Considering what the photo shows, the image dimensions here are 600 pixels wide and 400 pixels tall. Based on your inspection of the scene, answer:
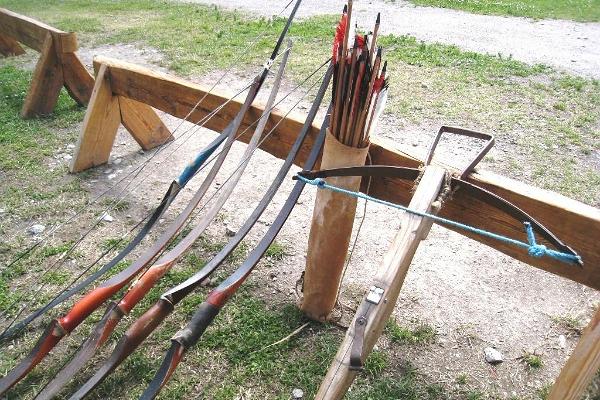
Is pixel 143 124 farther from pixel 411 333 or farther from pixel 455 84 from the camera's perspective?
pixel 455 84

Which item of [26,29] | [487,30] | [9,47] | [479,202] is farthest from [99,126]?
[487,30]

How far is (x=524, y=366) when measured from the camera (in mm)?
2303

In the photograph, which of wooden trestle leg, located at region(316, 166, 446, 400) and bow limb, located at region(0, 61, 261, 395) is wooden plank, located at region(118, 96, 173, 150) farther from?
wooden trestle leg, located at region(316, 166, 446, 400)

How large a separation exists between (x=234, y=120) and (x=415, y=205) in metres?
1.29

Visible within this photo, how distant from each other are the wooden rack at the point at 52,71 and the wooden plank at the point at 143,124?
3.75 ft

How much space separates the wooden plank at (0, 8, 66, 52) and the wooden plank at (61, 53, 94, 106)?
27cm

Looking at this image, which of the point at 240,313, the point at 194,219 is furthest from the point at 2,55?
the point at 240,313

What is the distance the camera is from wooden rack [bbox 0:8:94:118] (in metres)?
4.52

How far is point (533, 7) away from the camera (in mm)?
9641

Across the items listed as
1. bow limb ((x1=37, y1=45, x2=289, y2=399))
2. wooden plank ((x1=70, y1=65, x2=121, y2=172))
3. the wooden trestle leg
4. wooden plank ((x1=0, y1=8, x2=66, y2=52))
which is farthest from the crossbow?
wooden plank ((x1=0, y1=8, x2=66, y2=52))

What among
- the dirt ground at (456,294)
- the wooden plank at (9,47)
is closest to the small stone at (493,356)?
the dirt ground at (456,294)

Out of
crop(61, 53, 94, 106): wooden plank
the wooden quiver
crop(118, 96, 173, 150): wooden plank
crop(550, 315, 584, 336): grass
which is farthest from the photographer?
crop(61, 53, 94, 106): wooden plank

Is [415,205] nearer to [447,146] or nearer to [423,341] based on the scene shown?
[423,341]

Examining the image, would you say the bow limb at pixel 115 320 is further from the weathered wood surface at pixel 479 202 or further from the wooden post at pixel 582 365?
the wooden post at pixel 582 365
